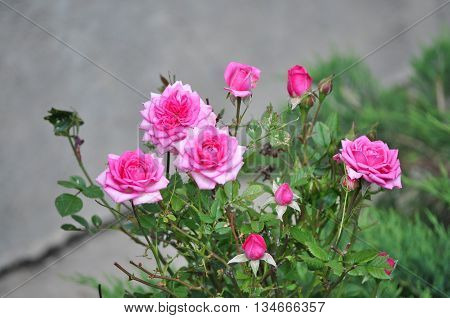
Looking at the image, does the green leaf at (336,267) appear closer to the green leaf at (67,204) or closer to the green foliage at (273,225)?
the green foliage at (273,225)

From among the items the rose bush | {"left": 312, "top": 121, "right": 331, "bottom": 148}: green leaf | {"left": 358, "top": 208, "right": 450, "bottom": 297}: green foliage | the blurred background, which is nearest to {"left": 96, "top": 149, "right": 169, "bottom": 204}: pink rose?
the rose bush

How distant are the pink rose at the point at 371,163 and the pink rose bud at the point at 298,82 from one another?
0.26 ft

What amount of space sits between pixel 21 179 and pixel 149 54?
52 centimetres

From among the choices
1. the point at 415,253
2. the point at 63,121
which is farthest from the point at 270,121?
the point at 415,253

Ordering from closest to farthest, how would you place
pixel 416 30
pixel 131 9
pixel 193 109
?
pixel 193 109
pixel 131 9
pixel 416 30

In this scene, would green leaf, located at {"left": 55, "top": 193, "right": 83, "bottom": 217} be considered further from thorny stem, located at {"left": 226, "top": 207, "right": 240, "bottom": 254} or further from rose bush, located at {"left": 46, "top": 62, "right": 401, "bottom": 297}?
thorny stem, located at {"left": 226, "top": 207, "right": 240, "bottom": 254}

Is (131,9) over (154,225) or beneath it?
over

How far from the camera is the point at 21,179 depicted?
1.80m

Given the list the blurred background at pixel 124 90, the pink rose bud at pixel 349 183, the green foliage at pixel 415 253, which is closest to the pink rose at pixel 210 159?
the pink rose bud at pixel 349 183

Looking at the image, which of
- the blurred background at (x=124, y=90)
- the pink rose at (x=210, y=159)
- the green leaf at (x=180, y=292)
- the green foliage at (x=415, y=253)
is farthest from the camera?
the blurred background at (x=124, y=90)

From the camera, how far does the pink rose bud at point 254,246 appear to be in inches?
25.2

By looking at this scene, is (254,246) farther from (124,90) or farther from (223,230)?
(124,90)
